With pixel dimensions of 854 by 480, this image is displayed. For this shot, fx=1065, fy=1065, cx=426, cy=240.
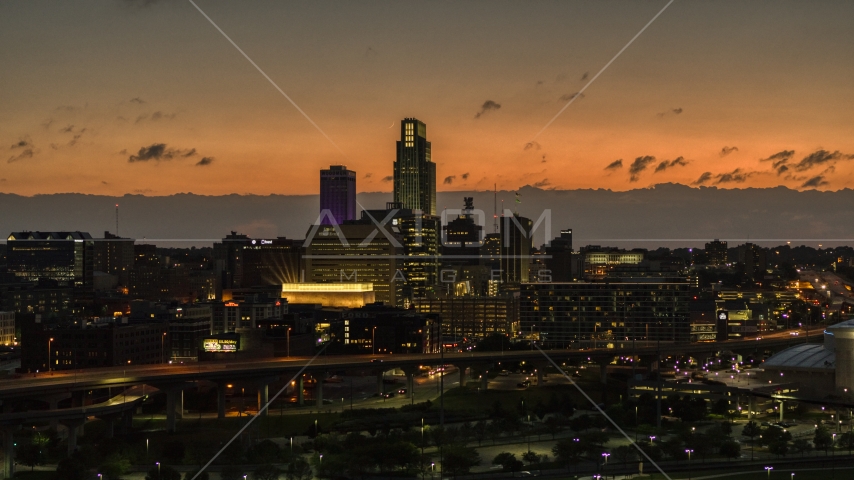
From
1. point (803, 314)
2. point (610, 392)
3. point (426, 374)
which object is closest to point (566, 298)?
point (426, 374)

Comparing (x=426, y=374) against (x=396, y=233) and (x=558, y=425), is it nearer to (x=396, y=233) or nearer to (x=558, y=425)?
(x=558, y=425)

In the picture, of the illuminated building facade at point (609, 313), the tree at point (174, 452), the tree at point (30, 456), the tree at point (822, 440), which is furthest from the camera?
the illuminated building facade at point (609, 313)

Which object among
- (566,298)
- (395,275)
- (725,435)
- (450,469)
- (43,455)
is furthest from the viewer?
(395,275)

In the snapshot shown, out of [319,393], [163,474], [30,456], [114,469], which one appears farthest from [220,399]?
[163,474]

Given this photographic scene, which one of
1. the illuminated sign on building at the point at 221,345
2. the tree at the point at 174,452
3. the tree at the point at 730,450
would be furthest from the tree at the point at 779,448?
the illuminated sign on building at the point at 221,345

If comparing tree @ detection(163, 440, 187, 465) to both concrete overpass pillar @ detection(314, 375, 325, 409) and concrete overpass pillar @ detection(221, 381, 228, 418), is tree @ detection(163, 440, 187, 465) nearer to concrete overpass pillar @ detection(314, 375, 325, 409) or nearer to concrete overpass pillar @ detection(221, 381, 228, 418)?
concrete overpass pillar @ detection(221, 381, 228, 418)

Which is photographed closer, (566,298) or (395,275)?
(566,298)

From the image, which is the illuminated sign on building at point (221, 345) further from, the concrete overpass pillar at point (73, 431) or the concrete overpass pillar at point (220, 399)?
the concrete overpass pillar at point (73, 431)
